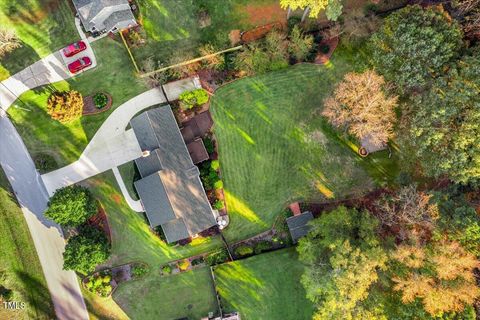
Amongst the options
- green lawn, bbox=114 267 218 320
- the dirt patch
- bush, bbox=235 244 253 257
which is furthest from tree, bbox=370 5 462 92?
green lawn, bbox=114 267 218 320

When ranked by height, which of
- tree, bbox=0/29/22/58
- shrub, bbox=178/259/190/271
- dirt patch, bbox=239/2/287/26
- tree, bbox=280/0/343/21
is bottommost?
shrub, bbox=178/259/190/271

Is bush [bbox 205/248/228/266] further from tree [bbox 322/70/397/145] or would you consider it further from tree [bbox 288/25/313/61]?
tree [bbox 288/25/313/61]

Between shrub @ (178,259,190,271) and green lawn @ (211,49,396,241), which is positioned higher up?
green lawn @ (211,49,396,241)

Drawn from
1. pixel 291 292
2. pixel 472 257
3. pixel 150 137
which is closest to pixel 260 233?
pixel 291 292

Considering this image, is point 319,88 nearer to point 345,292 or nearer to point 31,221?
point 345,292

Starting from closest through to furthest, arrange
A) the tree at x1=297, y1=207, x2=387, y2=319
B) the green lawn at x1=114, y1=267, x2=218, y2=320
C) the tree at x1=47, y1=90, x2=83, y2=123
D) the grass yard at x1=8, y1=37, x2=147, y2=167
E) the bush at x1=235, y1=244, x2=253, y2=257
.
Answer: the tree at x1=297, y1=207, x2=387, y2=319 → the tree at x1=47, y1=90, x2=83, y2=123 → the bush at x1=235, y1=244, x2=253, y2=257 → the grass yard at x1=8, y1=37, x2=147, y2=167 → the green lawn at x1=114, y1=267, x2=218, y2=320

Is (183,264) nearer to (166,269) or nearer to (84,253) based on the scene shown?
(166,269)
